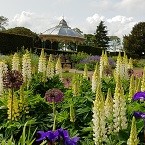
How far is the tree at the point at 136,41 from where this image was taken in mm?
46312

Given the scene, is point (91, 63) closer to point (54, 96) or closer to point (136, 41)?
point (54, 96)

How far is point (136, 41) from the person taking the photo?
4666 cm

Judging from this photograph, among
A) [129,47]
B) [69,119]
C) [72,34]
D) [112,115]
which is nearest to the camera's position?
[112,115]

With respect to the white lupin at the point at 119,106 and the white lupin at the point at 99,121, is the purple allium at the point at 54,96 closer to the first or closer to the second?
the white lupin at the point at 119,106

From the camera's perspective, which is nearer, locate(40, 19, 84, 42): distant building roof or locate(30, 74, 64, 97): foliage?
locate(30, 74, 64, 97): foliage

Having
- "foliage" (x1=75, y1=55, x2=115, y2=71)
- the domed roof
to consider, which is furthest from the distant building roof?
"foliage" (x1=75, y1=55, x2=115, y2=71)

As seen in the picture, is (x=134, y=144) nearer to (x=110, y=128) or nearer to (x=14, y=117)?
(x=110, y=128)

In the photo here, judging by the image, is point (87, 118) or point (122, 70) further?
point (122, 70)

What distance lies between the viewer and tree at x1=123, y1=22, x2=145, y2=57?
4631 centimetres

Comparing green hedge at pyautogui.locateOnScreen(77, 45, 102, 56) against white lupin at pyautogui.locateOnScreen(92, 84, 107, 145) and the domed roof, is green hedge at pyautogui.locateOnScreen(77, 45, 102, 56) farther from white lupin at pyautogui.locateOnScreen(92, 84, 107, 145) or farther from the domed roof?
white lupin at pyautogui.locateOnScreen(92, 84, 107, 145)

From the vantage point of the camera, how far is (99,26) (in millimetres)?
65000

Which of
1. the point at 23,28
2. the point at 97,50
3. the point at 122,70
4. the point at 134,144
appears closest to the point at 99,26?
the point at 23,28

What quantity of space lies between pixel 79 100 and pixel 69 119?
0.63 m

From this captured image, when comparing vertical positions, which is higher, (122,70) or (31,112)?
(122,70)
